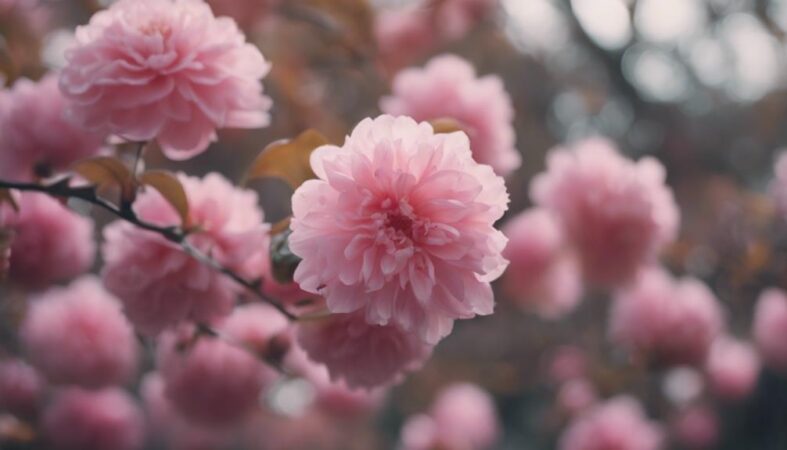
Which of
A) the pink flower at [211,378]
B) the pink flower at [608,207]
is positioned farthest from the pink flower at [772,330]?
the pink flower at [211,378]

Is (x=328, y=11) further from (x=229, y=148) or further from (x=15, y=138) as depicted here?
(x=229, y=148)

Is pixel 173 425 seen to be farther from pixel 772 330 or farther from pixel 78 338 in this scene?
pixel 772 330

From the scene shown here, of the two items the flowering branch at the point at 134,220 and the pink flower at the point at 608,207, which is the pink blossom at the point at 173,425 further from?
the pink flower at the point at 608,207

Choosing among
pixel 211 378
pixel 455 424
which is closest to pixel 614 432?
pixel 455 424

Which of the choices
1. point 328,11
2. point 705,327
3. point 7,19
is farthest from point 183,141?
point 705,327

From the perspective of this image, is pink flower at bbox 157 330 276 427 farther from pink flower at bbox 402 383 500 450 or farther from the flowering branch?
pink flower at bbox 402 383 500 450

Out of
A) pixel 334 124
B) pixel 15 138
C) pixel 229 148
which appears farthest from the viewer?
pixel 229 148
